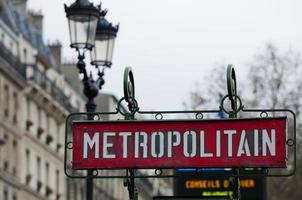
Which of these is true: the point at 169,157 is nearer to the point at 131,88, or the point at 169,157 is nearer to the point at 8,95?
the point at 131,88

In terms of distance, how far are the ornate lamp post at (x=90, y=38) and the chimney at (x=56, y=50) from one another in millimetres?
64958

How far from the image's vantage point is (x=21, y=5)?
81188 millimetres

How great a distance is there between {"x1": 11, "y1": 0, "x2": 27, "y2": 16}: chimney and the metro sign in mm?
69699

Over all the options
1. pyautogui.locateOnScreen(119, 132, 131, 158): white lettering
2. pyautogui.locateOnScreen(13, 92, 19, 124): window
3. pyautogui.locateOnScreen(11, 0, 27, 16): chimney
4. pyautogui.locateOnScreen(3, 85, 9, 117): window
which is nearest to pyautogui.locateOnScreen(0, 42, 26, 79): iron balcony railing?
pyautogui.locateOnScreen(3, 85, 9, 117): window

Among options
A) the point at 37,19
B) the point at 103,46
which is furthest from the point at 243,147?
the point at 37,19

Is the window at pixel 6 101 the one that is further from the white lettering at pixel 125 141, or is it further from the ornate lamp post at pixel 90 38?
the white lettering at pixel 125 141

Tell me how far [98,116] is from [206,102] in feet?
160

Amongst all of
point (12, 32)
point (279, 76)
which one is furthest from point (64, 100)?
point (279, 76)

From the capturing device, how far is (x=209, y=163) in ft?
33.4

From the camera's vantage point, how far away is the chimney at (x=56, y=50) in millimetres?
87812

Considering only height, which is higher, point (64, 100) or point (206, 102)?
point (64, 100)

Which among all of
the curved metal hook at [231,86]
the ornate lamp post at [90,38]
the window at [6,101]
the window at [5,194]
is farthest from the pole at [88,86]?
the window at [6,101]

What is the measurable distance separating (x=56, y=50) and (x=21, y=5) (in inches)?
317

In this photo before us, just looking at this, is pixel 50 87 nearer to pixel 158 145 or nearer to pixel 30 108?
pixel 30 108
